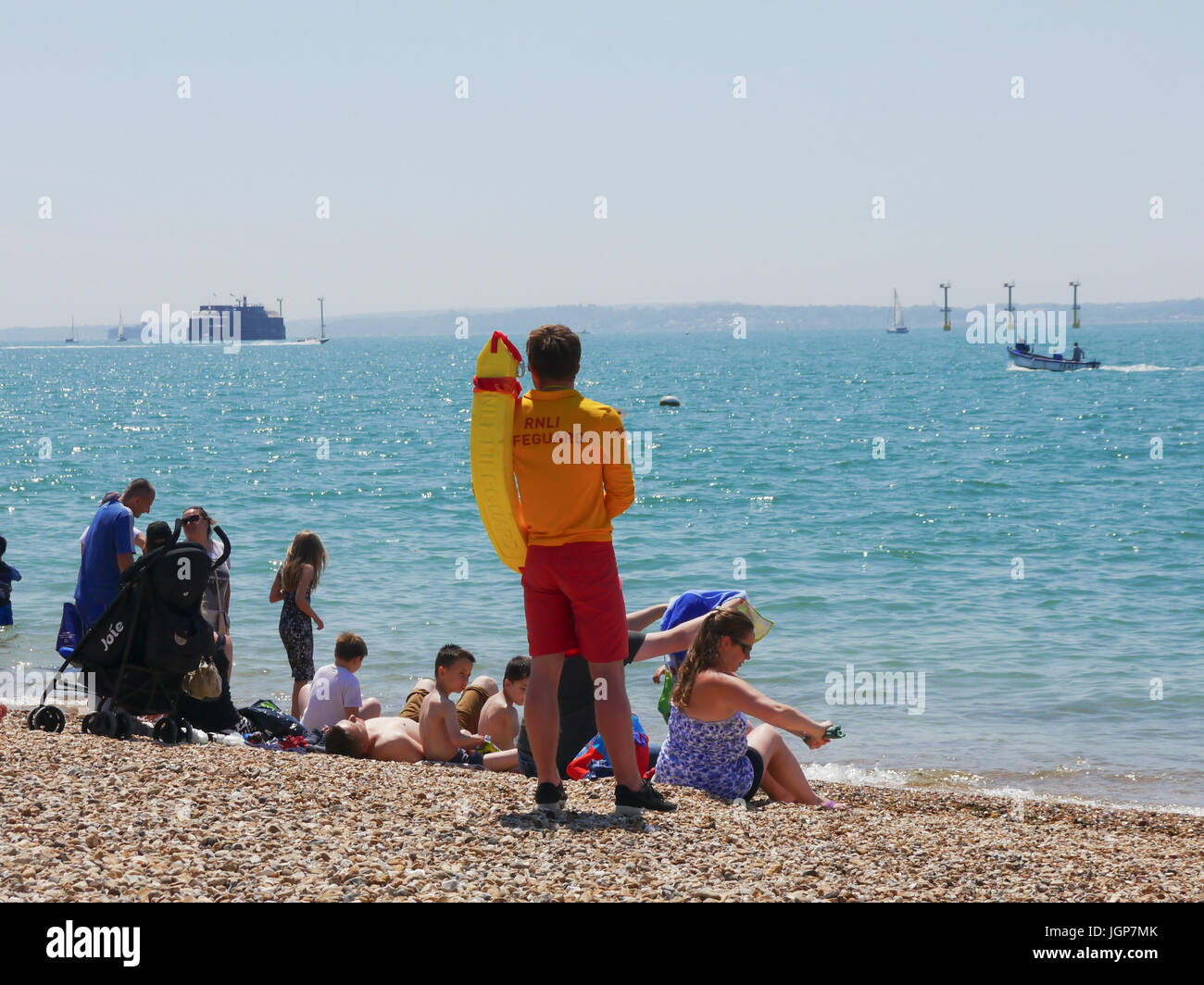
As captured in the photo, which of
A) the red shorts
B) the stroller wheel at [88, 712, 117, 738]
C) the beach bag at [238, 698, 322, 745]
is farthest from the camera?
the beach bag at [238, 698, 322, 745]

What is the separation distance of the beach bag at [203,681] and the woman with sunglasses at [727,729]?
8.46ft

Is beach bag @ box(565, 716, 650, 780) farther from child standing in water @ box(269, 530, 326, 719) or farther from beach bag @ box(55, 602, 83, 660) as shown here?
beach bag @ box(55, 602, 83, 660)

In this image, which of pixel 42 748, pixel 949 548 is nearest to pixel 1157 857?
pixel 42 748

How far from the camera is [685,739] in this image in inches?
239

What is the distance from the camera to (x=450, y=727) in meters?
7.35

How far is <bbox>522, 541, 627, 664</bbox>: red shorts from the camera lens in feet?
16.0

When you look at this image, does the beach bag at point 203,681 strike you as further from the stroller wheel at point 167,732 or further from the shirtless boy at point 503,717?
the shirtless boy at point 503,717

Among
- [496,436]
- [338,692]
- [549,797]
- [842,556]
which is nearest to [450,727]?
[338,692]

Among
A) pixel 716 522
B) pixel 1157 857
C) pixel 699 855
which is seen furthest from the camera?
pixel 716 522

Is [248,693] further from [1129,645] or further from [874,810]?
[1129,645]

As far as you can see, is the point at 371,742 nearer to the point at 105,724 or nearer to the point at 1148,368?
the point at 105,724

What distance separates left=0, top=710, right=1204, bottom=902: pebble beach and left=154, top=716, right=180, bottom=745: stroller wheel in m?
0.33
